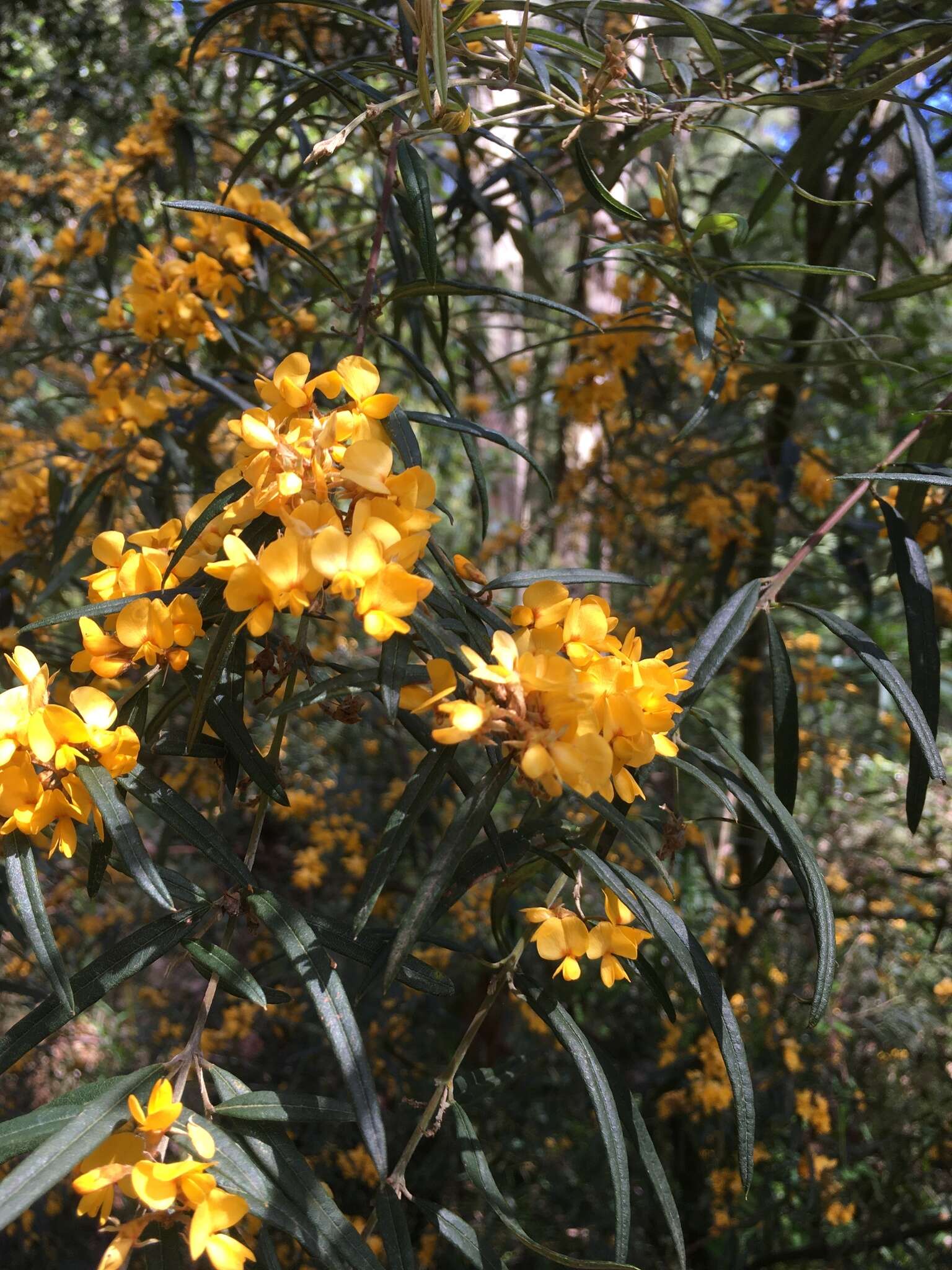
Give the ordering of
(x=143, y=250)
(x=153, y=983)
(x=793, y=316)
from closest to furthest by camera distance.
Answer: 1. (x=143, y=250)
2. (x=793, y=316)
3. (x=153, y=983)

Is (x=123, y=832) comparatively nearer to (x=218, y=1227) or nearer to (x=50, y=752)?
(x=50, y=752)

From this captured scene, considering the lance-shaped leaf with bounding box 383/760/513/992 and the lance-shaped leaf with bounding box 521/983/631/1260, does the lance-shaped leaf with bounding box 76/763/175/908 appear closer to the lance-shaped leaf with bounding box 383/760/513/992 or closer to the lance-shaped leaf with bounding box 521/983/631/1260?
the lance-shaped leaf with bounding box 383/760/513/992

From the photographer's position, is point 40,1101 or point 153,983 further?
point 153,983

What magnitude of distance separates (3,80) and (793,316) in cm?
251

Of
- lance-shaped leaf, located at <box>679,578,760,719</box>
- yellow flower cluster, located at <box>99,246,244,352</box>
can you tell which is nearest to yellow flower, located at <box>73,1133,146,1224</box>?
lance-shaped leaf, located at <box>679,578,760,719</box>

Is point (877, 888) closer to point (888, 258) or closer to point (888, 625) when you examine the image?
point (888, 625)

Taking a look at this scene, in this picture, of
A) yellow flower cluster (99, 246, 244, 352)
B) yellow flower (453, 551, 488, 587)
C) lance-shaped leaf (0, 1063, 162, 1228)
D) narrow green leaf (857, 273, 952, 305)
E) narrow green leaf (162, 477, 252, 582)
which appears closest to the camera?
lance-shaped leaf (0, 1063, 162, 1228)

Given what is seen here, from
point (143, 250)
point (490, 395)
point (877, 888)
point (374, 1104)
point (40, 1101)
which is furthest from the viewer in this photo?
point (490, 395)

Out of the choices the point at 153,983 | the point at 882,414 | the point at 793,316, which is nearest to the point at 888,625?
the point at 882,414

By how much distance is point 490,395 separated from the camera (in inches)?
153

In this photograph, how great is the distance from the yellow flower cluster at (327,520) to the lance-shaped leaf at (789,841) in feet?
0.96

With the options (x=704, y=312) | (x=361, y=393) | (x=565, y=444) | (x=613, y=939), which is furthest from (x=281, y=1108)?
(x=565, y=444)

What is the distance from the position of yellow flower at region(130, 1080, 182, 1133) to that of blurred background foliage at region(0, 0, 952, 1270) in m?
0.24

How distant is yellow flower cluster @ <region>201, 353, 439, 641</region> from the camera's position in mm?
592
